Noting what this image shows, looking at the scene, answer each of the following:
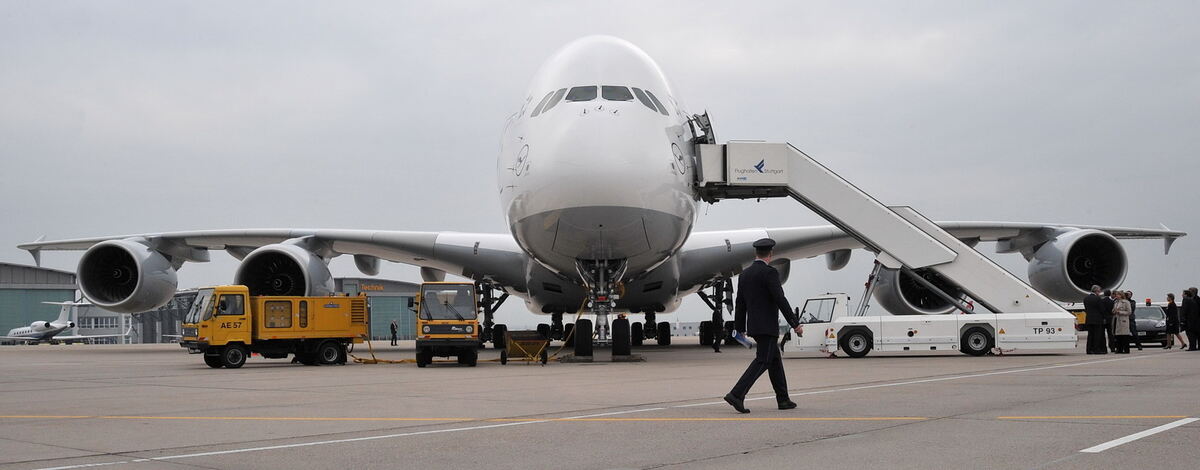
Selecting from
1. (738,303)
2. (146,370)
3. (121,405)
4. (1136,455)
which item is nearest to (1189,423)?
(1136,455)

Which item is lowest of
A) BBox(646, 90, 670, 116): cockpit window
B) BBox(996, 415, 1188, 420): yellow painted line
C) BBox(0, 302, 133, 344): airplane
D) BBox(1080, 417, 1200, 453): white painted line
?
BBox(0, 302, 133, 344): airplane

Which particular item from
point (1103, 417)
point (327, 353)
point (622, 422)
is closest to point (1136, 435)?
point (1103, 417)

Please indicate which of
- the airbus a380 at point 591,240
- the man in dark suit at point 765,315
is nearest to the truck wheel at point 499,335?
the airbus a380 at point 591,240

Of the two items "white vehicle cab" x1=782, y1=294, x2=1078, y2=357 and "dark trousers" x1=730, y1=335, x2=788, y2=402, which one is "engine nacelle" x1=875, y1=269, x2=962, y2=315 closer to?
"white vehicle cab" x1=782, y1=294, x2=1078, y2=357

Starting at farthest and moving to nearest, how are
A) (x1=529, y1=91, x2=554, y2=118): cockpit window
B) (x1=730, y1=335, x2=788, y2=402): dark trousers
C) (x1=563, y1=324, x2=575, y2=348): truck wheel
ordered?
(x1=563, y1=324, x2=575, y2=348): truck wheel
(x1=529, y1=91, x2=554, y2=118): cockpit window
(x1=730, y1=335, x2=788, y2=402): dark trousers

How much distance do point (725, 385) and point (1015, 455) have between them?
5.41 meters

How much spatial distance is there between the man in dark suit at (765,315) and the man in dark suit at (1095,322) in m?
11.2

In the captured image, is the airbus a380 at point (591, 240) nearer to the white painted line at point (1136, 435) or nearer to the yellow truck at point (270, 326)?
the yellow truck at point (270, 326)

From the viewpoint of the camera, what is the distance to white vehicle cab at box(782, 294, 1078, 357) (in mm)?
16188

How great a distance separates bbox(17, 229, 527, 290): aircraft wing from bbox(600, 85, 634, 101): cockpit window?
530cm

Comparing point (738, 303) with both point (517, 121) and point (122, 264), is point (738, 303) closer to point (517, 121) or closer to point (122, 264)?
point (517, 121)

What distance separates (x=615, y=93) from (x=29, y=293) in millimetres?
59129

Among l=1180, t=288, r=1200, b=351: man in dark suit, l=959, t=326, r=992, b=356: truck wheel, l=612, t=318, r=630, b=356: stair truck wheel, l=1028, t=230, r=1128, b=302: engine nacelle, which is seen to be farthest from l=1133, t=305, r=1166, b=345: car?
l=612, t=318, r=630, b=356: stair truck wheel

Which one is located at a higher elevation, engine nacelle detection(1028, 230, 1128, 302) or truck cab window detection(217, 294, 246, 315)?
engine nacelle detection(1028, 230, 1128, 302)
